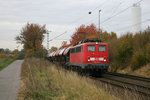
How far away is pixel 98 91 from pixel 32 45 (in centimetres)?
4247

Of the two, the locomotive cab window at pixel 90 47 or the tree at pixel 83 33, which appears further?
the tree at pixel 83 33

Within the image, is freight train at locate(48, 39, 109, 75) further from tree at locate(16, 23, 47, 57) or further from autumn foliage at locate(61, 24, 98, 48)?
autumn foliage at locate(61, 24, 98, 48)

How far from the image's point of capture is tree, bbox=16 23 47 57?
49109mm

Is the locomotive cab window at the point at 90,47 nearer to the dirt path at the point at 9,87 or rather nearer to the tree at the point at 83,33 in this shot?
the dirt path at the point at 9,87

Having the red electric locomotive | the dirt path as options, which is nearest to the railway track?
the red electric locomotive

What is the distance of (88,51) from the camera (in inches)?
742

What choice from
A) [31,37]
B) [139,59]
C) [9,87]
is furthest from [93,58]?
[31,37]

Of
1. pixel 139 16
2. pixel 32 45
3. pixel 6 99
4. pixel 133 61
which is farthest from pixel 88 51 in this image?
pixel 139 16

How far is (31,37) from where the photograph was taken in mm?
49906

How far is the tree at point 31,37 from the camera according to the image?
1933 inches

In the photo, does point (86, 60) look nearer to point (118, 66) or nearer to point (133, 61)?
point (133, 61)

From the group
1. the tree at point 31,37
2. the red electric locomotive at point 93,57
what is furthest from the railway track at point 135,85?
the tree at point 31,37

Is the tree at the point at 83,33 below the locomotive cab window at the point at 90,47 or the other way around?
the other way around

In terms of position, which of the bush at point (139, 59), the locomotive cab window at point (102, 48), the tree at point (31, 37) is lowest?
the bush at point (139, 59)
